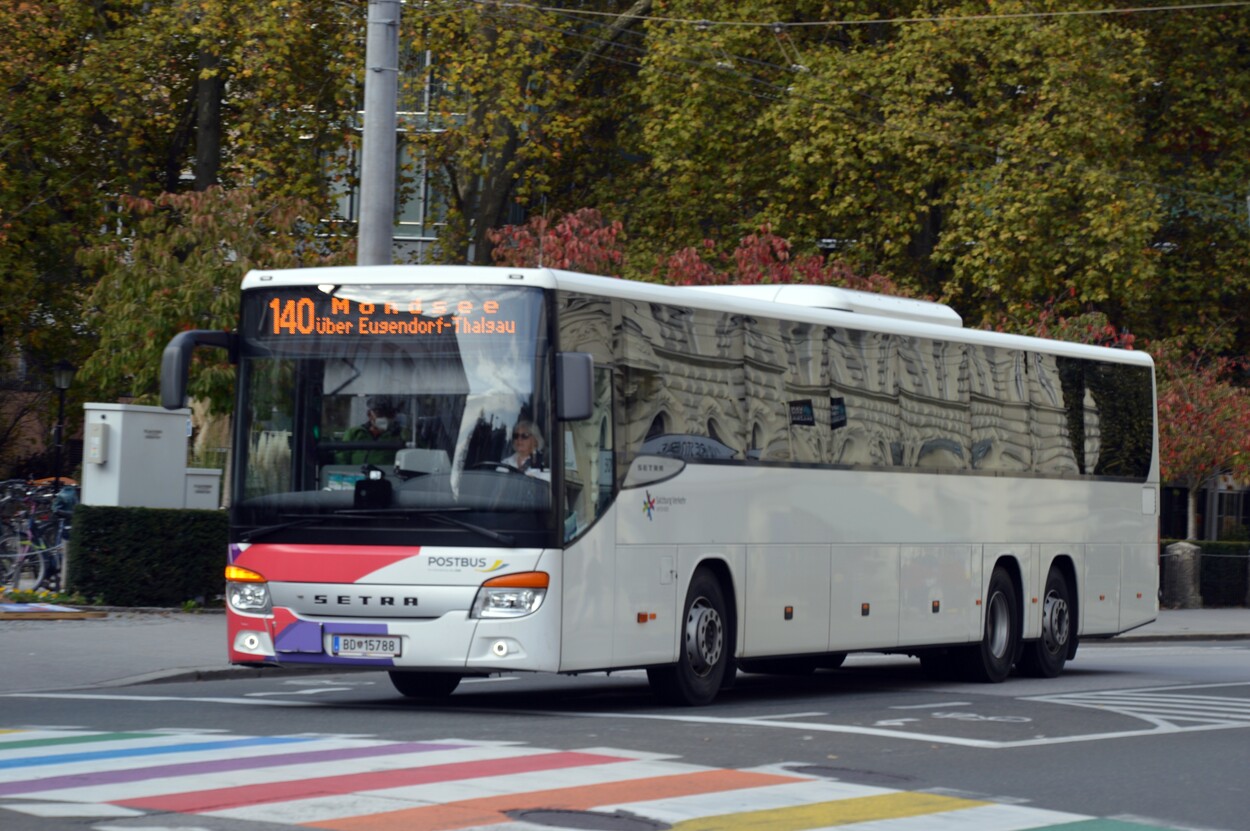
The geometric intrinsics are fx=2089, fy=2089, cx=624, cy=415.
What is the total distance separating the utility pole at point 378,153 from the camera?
18.7 m

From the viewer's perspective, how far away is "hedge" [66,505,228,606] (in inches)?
866

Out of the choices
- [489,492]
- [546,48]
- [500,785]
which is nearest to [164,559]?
[489,492]

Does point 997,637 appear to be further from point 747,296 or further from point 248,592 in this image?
point 248,592

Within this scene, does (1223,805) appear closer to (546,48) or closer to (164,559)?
(164,559)

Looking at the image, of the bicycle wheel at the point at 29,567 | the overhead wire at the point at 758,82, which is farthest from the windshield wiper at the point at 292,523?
the overhead wire at the point at 758,82

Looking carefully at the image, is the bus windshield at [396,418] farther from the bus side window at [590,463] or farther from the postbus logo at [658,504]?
the postbus logo at [658,504]

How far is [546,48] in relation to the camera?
3988 cm

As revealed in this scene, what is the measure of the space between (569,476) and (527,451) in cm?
35

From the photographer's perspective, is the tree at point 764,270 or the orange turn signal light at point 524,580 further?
the tree at point 764,270

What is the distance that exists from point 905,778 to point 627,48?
114ft

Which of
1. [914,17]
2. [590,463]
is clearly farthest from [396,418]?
[914,17]

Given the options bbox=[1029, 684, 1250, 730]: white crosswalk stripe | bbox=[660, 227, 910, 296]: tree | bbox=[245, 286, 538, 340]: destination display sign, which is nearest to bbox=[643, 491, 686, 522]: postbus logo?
bbox=[245, 286, 538, 340]: destination display sign

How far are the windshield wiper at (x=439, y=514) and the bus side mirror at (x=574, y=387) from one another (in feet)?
2.75

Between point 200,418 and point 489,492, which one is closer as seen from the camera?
point 489,492
